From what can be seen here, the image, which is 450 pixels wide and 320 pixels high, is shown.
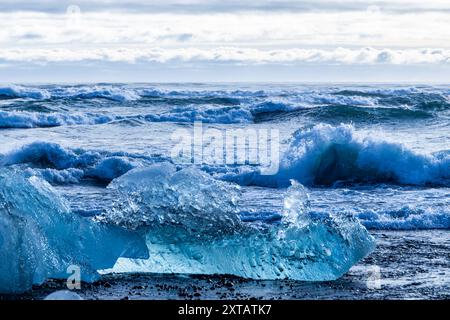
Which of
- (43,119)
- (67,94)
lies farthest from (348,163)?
(67,94)

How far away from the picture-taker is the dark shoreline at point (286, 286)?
6016 millimetres

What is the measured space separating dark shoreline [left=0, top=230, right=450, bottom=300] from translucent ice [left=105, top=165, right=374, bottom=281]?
0.16 meters

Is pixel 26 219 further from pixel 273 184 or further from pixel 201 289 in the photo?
pixel 273 184

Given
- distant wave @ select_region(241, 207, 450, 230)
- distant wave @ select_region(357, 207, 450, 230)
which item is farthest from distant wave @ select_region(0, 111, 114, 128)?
distant wave @ select_region(357, 207, 450, 230)

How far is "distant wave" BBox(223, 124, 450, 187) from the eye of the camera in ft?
46.6

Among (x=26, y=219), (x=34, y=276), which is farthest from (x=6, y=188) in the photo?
(x=34, y=276)

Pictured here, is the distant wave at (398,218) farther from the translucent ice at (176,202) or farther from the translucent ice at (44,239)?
the translucent ice at (44,239)

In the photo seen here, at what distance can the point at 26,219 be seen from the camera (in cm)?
621

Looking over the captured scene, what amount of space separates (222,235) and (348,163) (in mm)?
8750

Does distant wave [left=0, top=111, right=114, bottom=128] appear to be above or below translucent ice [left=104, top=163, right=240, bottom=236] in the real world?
below

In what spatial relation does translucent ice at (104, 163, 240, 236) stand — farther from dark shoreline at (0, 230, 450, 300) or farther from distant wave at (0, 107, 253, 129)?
distant wave at (0, 107, 253, 129)

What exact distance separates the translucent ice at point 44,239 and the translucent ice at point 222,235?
26 cm

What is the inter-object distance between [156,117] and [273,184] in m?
12.8

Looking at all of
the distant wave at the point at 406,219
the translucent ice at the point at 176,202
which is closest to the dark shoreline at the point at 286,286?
the translucent ice at the point at 176,202
